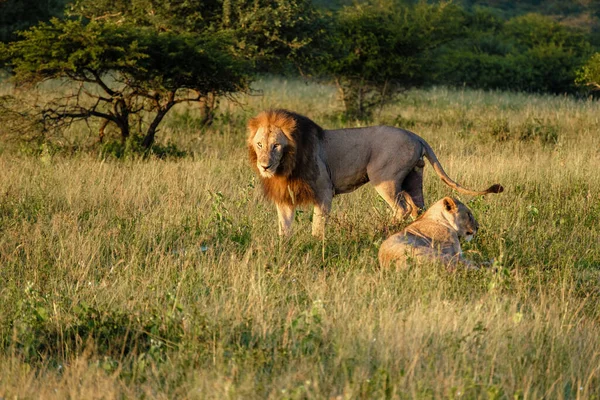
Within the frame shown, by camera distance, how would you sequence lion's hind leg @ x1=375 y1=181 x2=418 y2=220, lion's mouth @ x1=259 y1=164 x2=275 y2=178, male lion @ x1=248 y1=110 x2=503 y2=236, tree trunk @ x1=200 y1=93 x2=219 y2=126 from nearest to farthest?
lion's mouth @ x1=259 y1=164 x2=275 y2=178, male lion @ x1=248 y1=110 x2=503 y2=236, lion's hind leg @ x1=375 y1=181 x2=418 y2=220, tree trunk @ x1=200 y1=93 x2=219 y2=126

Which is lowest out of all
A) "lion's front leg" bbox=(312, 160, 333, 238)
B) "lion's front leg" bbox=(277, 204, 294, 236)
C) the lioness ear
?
"lion's front leg" bbox=(277, 204, 294, 236)

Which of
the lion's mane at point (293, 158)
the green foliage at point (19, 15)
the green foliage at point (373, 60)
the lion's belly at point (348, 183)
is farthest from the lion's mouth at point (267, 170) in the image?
the green foliage at point (19, 15)

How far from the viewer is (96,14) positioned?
48.7ft

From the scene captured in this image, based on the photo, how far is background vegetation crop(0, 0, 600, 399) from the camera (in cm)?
363

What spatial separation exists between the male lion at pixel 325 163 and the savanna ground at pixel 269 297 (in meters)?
0.21

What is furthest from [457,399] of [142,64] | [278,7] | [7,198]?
[278,7]

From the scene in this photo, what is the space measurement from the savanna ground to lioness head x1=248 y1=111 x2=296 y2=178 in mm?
421

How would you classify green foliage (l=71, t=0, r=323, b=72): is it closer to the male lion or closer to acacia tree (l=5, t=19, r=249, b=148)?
acacia tree (l=5, t=19, r=249, b=148)

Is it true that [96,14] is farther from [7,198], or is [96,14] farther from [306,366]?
[306,366]

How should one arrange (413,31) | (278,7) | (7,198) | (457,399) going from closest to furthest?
(457,399) → (7,198) → (278,7) → (413,31)

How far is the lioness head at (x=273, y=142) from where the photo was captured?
20.9ft

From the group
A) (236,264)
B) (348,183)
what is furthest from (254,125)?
(236,264)

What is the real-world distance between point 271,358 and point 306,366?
0.18m

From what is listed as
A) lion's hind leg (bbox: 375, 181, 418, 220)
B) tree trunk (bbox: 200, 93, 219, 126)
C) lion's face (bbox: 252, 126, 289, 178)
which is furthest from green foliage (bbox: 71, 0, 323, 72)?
lion's face (bbox: 252, 126, 289, 178)
